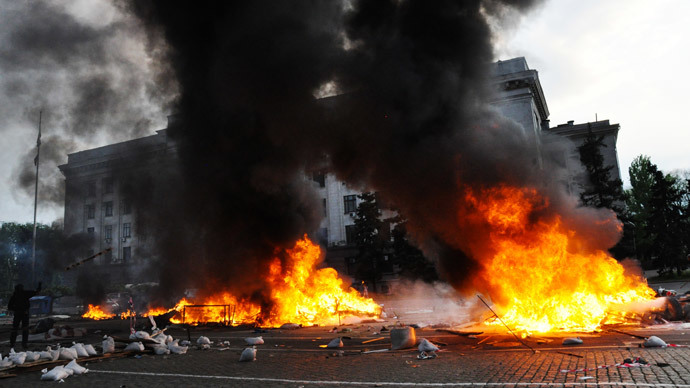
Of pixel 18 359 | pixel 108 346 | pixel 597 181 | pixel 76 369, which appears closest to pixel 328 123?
pixel 108 346

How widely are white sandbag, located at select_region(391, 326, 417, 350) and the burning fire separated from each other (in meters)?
3.38

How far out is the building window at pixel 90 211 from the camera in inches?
1771

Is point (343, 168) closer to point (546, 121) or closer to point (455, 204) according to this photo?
point (455, 204)

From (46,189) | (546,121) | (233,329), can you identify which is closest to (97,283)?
(46,189)

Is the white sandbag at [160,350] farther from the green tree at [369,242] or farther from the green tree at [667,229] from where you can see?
the green tree at [667,229]

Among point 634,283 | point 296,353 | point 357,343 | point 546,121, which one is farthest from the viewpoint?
point 546,121

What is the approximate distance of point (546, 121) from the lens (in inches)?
1972

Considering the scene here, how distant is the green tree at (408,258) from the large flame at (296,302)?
1256 cm

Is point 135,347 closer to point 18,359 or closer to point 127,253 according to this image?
point 18,359

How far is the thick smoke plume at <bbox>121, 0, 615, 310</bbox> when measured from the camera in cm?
1330

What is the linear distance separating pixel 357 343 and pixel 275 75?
10383 mm

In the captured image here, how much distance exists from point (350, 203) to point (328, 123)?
101 ft

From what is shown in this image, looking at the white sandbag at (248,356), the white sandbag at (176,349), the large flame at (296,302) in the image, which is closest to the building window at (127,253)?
the large flame at (296,302)

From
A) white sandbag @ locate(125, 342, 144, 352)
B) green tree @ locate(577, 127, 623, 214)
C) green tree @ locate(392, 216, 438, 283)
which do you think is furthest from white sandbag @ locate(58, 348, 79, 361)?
green tree @ locate(577, 127, 623, 214)
